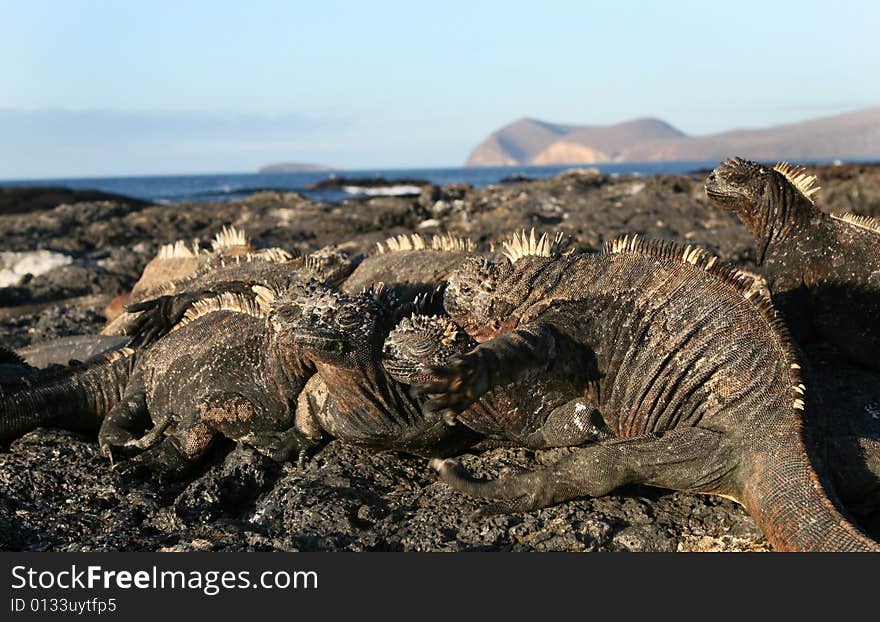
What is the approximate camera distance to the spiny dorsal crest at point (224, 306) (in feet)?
15.1

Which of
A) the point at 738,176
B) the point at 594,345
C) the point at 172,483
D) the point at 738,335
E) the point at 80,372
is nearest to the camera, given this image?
the point at 738,335

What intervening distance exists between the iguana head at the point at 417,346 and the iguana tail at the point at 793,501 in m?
1.20

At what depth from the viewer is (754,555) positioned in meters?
2.82

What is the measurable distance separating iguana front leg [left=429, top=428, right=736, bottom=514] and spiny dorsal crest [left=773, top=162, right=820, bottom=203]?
7.19ft

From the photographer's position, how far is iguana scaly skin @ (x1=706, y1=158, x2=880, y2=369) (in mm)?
4520

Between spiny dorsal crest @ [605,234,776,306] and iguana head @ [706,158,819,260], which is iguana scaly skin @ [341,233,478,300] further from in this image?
iguana head @ [706,158,819,260]

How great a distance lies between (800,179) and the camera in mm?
4906

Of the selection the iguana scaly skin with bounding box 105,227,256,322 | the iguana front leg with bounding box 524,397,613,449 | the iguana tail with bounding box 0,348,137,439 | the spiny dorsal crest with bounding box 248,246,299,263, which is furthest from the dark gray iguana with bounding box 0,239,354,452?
the iguana front leg with bounding box 524,397,613,449

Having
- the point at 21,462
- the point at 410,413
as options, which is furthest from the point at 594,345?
the point at 21,462

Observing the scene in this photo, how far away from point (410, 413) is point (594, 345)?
86 centimetres

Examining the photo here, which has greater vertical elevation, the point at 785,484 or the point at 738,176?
the point at 738,176

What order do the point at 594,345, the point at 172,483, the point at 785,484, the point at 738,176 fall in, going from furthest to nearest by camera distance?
the point at 738,176
the point at 172,483
the point at 594,345
the point at 785,484

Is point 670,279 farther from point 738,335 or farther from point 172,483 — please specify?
point 172,483

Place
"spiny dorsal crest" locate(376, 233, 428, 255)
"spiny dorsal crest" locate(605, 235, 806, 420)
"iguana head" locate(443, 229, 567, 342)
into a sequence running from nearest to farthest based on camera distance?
"spiny dorsal crest" locate(605, 235, 806, 420), "iguana head" locate(443, 229, 567, 342), "spiny dorsal crest" locate(376, 233, 428, 255)
